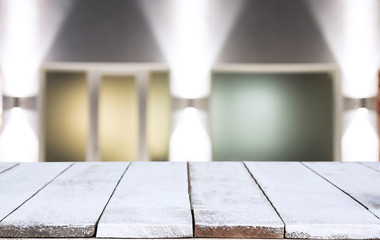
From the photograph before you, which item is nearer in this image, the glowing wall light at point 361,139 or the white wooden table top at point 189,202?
the white wooden table top at point 189,202

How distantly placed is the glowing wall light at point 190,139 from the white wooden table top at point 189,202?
11.9 feet

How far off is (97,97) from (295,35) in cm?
259

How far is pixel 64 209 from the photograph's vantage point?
882 millimetres

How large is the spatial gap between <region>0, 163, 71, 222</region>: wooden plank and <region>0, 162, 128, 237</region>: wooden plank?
0.09ft

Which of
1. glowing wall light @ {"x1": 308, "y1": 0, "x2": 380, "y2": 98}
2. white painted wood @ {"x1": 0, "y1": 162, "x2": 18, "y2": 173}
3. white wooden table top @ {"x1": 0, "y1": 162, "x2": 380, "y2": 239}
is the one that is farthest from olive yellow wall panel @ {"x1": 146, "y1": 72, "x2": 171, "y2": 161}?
white wooden table top @ {"x1": 0, "y1": 162, "x2": 380, "y2": 239}

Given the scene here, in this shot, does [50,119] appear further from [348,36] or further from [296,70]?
[348,36]

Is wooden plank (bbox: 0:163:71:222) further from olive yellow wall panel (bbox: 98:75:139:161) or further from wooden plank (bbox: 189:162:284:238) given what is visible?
olive yellow wall panel (bbox: 98:75:139:161)

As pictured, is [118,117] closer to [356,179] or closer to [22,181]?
[22,181]

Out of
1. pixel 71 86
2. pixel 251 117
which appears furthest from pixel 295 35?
pixel 71 86

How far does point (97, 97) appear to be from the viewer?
208 inches

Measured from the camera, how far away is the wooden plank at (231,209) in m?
0.78

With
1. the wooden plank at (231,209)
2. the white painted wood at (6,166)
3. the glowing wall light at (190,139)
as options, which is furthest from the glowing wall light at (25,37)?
the wooden plank at (231,209)

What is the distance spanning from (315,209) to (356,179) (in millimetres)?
473

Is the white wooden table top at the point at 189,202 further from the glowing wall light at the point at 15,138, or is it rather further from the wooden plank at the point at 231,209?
the glowing wall light at the point at 15,138
